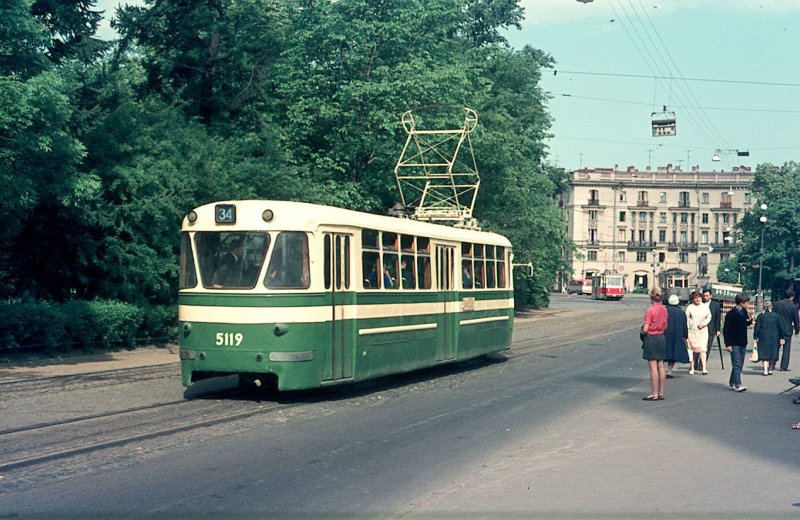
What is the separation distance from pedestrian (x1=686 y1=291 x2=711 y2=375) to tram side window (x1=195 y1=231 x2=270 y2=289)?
1016 centimetres

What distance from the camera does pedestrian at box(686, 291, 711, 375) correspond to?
837 inches

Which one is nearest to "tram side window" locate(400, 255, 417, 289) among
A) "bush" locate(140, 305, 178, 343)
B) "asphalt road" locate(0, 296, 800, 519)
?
"asphalt road" locate(0, 296, 800, 519)

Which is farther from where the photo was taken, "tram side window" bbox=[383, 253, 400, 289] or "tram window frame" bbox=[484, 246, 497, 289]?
"tram window frame" bbox=[484, 246, 497, 289]

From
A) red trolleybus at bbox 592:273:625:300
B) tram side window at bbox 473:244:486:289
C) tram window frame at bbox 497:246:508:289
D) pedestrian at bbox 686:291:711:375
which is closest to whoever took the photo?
pedestrian at bbox 686:291:711:375

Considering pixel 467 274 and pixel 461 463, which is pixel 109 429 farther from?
pixel 467 274

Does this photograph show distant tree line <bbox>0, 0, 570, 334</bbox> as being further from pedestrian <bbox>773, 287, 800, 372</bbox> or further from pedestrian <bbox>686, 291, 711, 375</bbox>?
pedestrian <bbox>773, 287, 800, 372</bbox>

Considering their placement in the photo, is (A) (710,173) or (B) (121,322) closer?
(B) (121,322)

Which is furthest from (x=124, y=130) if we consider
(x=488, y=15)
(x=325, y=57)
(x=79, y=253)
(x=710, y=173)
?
(x=710, y=173)

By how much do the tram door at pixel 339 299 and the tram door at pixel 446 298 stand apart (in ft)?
Result: 12.5

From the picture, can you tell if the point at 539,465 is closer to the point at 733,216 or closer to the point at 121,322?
the point at 121,322

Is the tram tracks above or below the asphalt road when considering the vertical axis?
above

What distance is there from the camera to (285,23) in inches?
1512

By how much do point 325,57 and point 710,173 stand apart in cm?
11260

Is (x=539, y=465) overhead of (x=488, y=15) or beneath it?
beneath
